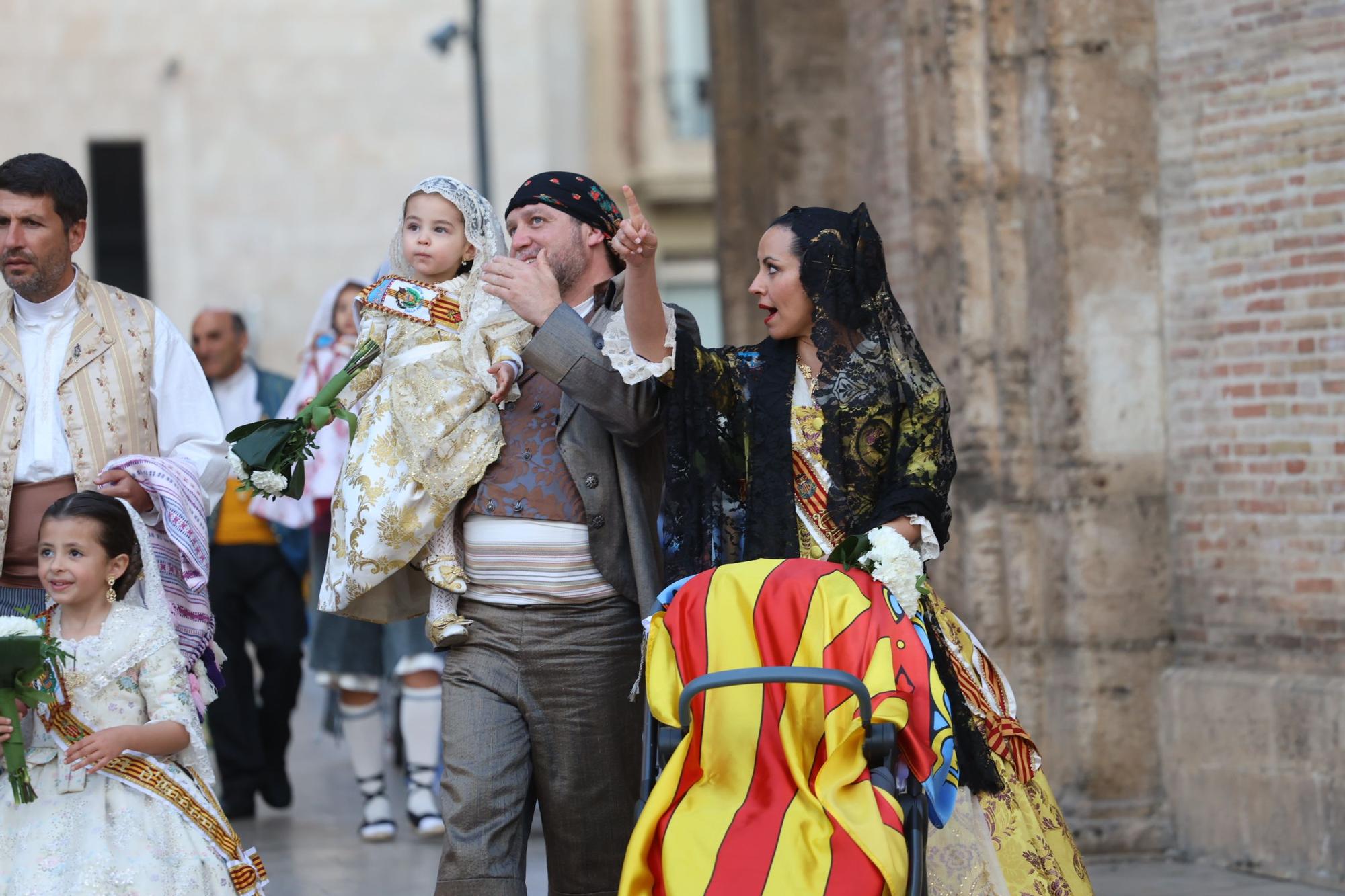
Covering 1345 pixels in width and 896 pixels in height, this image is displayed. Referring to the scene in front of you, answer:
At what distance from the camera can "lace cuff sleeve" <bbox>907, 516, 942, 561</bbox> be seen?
4.67 metres

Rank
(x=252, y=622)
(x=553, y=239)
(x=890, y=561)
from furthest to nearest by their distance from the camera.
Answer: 1. (x=252, y=622)
2. (x=553, y=239)
3. (x=890, y=561)

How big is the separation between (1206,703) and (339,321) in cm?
403

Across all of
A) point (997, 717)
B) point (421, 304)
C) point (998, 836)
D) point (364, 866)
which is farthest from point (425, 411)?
point (364, 866)

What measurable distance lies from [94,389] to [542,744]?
1.58 meters

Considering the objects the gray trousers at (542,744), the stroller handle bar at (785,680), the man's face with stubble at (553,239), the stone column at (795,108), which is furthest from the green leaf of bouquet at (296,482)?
the stone column at (795,108)

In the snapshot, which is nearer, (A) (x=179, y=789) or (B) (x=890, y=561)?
(B) (x=890, y=561)

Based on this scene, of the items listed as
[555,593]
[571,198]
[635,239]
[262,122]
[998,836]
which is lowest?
[998,836]

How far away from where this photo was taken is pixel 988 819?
494 cm

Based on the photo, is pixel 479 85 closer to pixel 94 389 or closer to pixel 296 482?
pixel 94 389

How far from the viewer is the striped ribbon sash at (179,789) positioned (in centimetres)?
496

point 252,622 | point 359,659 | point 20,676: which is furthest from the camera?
point 252,622

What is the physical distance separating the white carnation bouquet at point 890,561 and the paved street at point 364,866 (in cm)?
254

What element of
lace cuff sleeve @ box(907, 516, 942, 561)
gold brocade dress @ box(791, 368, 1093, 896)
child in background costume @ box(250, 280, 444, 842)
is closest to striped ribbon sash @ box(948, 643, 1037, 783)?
gold brocade dress @ box(791, 368, 1093, 896)

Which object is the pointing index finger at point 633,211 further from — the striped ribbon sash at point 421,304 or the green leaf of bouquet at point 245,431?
the green leaf of bouquet at point 245,431
